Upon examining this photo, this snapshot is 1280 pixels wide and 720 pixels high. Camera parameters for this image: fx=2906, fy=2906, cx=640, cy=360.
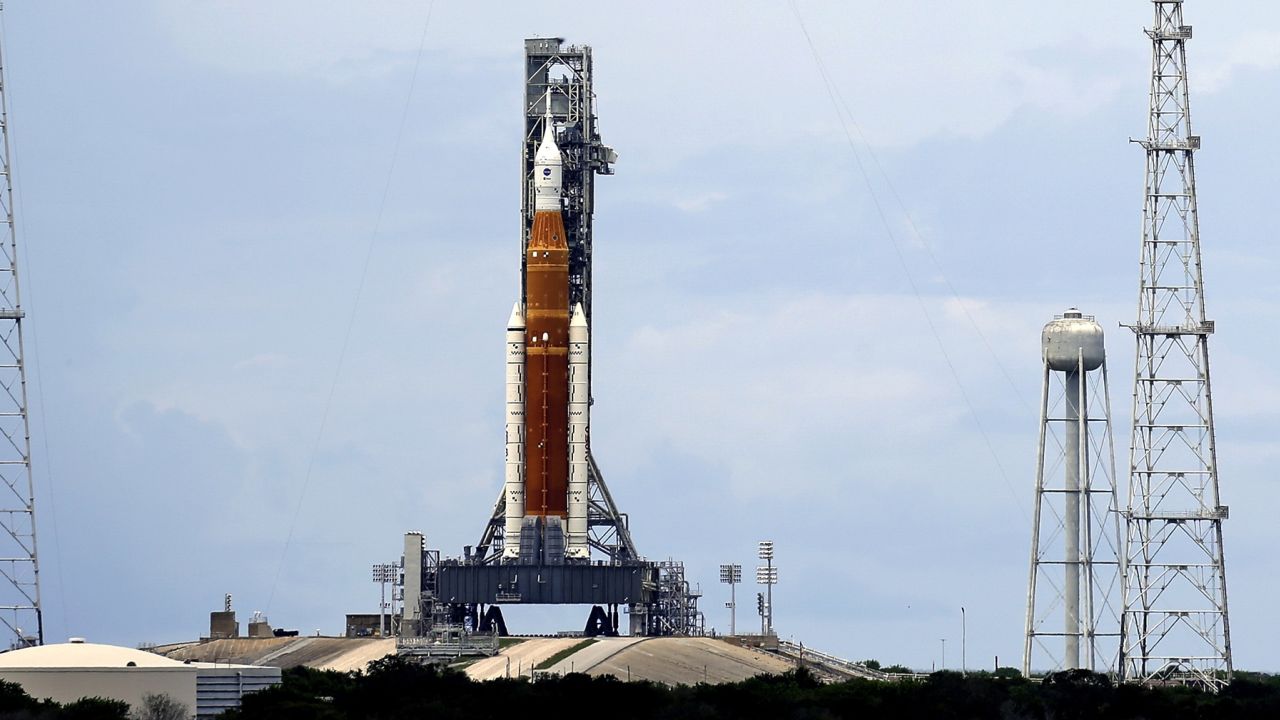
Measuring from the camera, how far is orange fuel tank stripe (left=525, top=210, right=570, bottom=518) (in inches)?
5423

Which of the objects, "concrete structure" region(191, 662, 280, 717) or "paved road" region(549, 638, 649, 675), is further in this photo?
"paved road" region(549, 638, 649, 675)

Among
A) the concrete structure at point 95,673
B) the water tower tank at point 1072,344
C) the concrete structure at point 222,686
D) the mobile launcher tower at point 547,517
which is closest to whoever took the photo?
the concrete structure at point 95,673

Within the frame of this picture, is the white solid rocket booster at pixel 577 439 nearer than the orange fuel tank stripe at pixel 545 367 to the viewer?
No

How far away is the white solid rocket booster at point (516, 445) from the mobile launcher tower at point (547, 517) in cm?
5

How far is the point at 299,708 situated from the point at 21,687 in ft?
39.5

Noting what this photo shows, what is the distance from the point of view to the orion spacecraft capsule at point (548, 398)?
13775 cm

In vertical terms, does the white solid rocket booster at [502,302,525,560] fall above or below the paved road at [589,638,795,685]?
above

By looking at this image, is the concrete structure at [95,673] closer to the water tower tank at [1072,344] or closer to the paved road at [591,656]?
the paved road at [591,656]

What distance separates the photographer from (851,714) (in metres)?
108

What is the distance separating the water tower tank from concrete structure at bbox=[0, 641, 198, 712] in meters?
38.3

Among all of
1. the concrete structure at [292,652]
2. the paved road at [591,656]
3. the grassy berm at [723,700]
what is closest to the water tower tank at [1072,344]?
the grassy berm at [723,700]

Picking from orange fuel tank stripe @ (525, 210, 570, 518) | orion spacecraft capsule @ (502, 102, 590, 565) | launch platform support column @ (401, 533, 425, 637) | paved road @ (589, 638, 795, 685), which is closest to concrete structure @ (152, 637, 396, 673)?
launch platform support column @ (401, 533, 425, 637)

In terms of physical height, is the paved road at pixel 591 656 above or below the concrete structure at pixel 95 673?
above

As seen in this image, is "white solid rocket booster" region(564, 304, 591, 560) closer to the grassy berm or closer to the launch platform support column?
the launch platform support column
